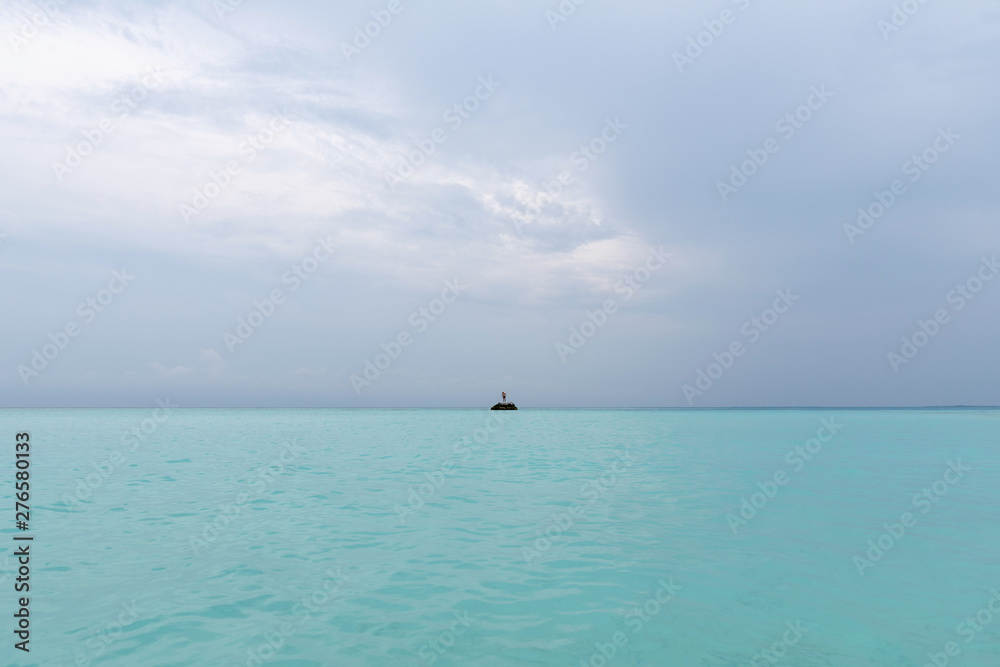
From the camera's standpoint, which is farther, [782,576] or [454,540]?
[454,540]

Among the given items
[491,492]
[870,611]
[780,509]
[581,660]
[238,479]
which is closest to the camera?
[581,660]

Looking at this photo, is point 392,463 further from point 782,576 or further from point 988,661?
point 988,661

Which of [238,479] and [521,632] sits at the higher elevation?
[238,479]

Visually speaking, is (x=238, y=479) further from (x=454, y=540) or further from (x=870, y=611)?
(x=870, y=611)

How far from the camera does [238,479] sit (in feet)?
80.0

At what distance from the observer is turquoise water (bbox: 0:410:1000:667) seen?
26.3 feet

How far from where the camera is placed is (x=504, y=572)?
11273 mm

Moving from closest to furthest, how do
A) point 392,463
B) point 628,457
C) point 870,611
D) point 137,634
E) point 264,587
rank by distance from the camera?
1. point 137,634
2. point 870,611
3. point 264,587
4. point 392,463
5. point 628,457

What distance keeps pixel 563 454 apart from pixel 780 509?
19496 millimetres

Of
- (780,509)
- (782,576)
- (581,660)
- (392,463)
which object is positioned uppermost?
(392,463)

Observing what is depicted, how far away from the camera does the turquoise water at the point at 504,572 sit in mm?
8023

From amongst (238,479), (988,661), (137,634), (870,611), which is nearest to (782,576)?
(870,611)

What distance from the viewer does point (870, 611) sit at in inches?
370

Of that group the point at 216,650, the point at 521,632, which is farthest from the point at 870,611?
the point at 216,650
